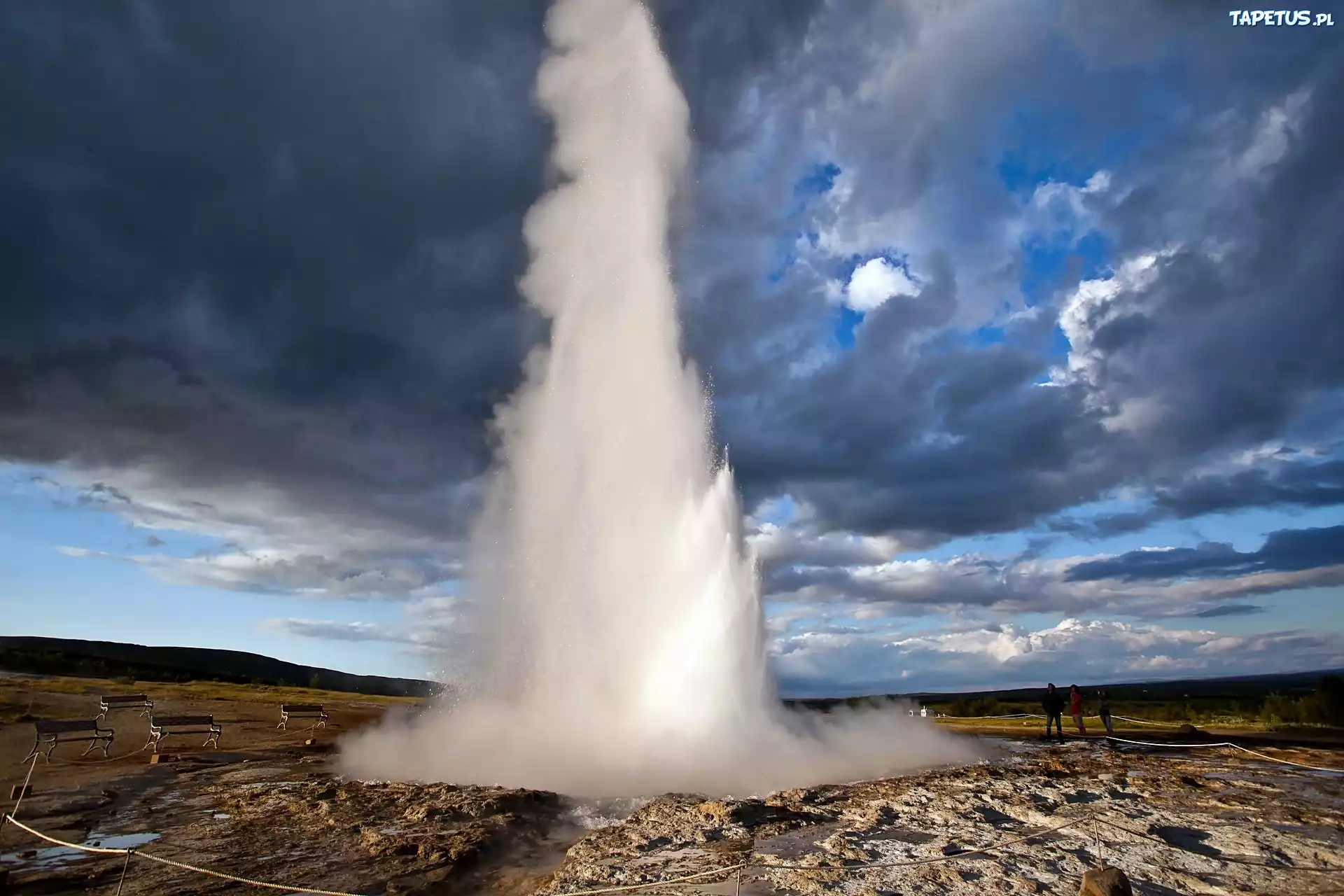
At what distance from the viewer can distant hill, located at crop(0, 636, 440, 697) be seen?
75.5m

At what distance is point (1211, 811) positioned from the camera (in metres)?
10.4

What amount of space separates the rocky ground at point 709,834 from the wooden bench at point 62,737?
5.05 feet

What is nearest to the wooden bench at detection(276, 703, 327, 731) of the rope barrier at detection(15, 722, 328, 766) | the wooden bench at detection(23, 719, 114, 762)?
the rope barrier at detection(15, 722, 328, 766)

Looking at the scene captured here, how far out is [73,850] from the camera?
349 inches

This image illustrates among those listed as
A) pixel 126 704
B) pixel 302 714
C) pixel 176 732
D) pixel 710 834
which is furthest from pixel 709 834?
pixel 126 704

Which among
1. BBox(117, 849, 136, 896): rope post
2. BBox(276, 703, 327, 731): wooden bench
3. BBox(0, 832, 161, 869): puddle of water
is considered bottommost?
BBox(0, 832, 161, 869): puddle of water

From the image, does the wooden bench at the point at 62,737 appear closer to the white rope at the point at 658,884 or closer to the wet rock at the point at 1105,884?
the white rope at the point at 658,884

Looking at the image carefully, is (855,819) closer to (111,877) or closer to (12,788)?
(111,877)

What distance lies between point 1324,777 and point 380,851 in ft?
53.2

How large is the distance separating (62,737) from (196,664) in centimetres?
12591

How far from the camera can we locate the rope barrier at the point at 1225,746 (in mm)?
15227

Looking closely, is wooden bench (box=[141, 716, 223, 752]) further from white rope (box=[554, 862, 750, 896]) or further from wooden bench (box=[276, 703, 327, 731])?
white rope (box=[554, 862, 750, 896])

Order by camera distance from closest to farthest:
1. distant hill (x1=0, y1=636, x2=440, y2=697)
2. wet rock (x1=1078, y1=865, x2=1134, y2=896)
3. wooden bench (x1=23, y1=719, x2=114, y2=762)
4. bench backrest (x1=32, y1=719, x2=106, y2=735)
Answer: wet rock (x1=1078, y1=865, x2=1134, y2=896), bench backrest (x1=32, y1=719, x2=106, y2=735), wooden bench (x1=23, y1=719, x2=114, y2=762), distant hill (x1=0, y1=636, x2=440, y2=697)

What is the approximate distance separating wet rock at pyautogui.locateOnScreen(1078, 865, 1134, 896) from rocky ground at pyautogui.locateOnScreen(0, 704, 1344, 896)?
2.64 ft
